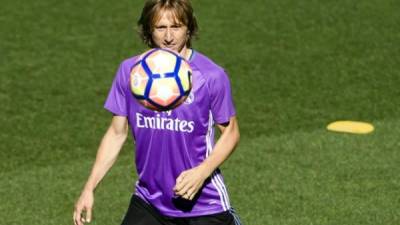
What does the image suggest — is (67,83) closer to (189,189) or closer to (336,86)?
(336,86)

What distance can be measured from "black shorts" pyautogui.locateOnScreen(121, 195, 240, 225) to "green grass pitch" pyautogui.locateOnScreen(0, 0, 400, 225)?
315 centimetres

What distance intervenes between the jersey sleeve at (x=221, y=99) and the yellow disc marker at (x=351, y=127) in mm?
6628

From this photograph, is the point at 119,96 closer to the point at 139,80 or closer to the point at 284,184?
the point at 139,80

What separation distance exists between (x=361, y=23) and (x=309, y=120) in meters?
4.91

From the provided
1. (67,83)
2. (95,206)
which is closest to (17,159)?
(95,206)

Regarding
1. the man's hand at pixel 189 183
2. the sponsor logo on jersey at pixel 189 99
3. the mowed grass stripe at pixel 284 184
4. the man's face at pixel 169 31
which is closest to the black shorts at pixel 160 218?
the man's hand at pixel 189 183

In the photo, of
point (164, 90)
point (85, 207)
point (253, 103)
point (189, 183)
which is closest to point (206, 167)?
point (189, 183)

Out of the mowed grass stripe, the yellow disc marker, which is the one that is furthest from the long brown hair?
the yellow disc marker

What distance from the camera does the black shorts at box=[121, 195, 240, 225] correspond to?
266 inches

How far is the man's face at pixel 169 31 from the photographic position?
6535 millimetres

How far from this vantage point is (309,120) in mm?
13750

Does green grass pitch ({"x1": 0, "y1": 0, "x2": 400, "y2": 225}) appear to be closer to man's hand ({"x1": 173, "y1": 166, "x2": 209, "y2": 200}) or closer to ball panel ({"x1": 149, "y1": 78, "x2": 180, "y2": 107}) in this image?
man's hand ({"x1": 173, "y1": 166, "x2": 209, "y2": 200})

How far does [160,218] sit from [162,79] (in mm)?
1020

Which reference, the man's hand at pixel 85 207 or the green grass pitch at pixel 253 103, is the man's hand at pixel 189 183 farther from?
the green grass pitch at pixel 253 103
